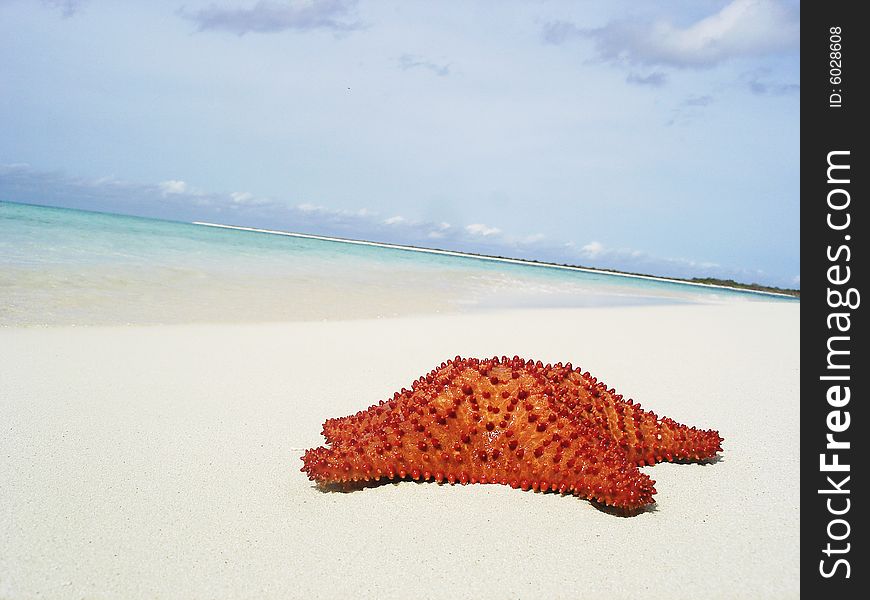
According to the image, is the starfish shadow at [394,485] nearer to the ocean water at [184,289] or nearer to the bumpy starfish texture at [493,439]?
the bumpy starfish texture at [493,439]

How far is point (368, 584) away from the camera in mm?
2592

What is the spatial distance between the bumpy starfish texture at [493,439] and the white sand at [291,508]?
11cm

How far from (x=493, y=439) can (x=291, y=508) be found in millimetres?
986

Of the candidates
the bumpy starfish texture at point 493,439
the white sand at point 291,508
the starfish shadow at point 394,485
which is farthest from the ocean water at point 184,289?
the bumpy starfish texture at point 493,439

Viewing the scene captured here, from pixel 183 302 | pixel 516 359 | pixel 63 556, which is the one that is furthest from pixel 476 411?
pixel 183 302

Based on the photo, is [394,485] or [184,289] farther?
[184,289]

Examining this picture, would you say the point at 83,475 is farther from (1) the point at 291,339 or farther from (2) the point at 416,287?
(2) the point at 416,287

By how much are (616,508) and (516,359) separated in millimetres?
914

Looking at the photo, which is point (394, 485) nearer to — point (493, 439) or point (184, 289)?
point (493, 439)

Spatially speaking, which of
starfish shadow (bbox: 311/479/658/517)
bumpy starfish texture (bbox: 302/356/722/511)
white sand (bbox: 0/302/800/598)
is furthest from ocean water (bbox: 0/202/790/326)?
bumpy starfish texture (bbox: 302/356/722/511)

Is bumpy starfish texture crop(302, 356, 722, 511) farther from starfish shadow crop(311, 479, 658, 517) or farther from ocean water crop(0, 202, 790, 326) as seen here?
ocean water crop(0, 202, 790, 326)

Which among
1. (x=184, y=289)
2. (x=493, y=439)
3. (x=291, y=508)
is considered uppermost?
(x=184, y=289)

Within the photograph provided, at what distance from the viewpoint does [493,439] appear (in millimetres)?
3420

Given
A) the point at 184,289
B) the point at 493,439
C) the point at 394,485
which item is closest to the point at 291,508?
the point at 394,485
